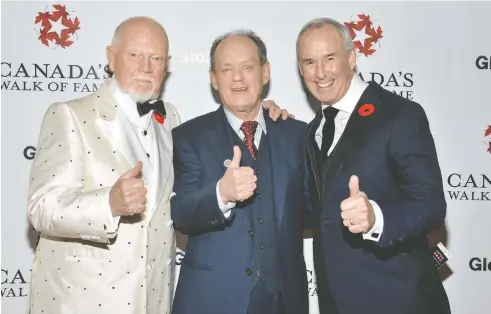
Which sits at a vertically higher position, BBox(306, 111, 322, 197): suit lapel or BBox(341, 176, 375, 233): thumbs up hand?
BBox(306, 111, 322, 197): suit lapel

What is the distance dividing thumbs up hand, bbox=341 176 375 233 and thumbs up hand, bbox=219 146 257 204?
1.15 ft

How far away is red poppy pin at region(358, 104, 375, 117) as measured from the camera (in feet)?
6.83

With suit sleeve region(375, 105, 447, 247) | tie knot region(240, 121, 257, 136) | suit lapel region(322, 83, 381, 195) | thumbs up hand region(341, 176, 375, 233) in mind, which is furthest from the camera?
tie knot region(240, 121, 257, 136)

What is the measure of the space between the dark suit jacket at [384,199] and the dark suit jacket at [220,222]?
155 millimetres

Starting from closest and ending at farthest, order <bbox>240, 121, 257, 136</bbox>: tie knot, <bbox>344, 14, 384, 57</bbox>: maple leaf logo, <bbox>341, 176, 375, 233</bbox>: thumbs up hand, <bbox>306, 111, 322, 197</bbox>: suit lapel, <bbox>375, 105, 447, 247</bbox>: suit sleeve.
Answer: <bbox>341, 176, 375, 233</bbox>: thumbs up hand
<bbox>375, 105, 447, 247</bbox>: suit sleeve
<bbox>306, 111, 322, 197</bbox>: suit lapel
<bbox>240, 121, 257, 136</bbox>: tie knot
<bbox>344, 14, 384, 57</bbox>: maple leaf logo

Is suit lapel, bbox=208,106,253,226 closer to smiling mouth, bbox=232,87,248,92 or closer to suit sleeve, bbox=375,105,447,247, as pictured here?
smiling mouth, bbox=232,87,248,92

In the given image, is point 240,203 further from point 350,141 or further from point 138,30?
point 138,30

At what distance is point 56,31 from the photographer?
2.93m

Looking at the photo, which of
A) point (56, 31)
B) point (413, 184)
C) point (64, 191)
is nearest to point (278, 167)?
point (413, 184)

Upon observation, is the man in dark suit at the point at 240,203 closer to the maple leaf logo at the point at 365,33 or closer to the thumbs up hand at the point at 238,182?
the thumbs up hand at the point at 238,182

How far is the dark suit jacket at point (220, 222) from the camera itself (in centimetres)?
212

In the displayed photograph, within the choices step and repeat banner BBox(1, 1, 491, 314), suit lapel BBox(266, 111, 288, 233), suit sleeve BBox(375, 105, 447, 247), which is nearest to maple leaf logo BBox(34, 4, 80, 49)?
step and repeat banner BBox(1, 1, 491, 314)

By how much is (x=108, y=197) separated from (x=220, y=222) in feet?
1.36

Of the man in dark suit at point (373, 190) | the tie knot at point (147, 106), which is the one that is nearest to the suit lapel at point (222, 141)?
the tie knot at point (147, 106)
